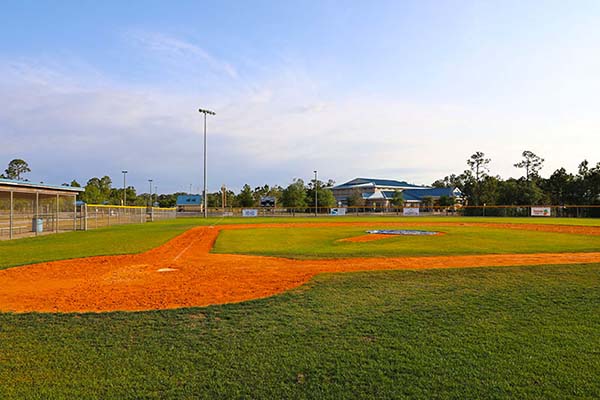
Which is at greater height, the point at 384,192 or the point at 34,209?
the point at 384,192

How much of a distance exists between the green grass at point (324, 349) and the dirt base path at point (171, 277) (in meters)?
0.92

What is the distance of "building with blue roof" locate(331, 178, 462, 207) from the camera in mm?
109438

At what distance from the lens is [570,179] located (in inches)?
2717

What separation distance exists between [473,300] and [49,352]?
21.5ft

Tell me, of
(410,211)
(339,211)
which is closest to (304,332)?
(339,211)

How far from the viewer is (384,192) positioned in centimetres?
12138

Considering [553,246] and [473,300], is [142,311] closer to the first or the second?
[473,300]

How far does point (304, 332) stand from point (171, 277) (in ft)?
18.7

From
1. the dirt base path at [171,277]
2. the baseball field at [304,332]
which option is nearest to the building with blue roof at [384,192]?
the dirt base path at [171,277]

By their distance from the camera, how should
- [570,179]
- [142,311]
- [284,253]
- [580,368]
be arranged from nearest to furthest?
[580,368] → [142,311] → [284,253] → [570,179]

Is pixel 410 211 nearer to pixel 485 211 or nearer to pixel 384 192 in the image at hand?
pixel 485 211

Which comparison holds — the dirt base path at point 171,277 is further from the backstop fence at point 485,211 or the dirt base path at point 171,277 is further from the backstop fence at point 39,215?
the backstop fence at point 485,211

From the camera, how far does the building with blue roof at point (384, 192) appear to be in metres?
109

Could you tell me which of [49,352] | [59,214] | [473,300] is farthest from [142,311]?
Result: [59,214]
